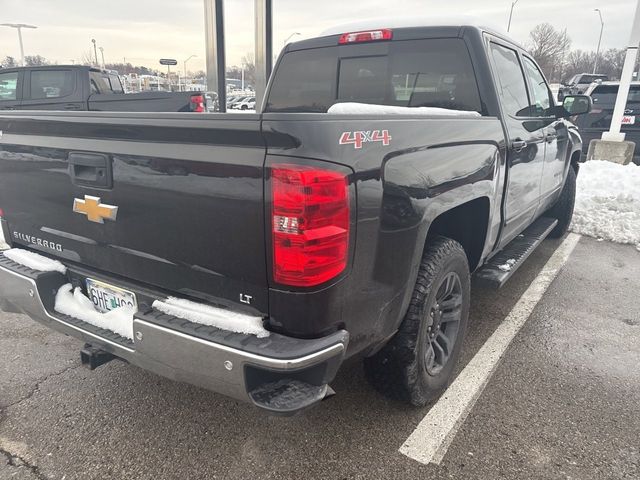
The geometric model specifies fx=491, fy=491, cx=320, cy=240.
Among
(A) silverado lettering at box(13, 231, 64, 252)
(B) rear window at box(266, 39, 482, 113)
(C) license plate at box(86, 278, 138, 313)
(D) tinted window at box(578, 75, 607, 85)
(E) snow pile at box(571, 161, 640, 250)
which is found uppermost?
(D) tinted window at box(578, 75, 607, 85)

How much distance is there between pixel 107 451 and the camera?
232cm

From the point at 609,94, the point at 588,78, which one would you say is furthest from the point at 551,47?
the point at 609,94

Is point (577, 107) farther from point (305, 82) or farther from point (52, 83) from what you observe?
point (52, 83)

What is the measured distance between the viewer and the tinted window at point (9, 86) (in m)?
10.7

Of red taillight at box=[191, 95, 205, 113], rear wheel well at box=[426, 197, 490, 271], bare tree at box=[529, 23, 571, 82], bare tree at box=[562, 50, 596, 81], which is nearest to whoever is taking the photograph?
rear wheel well at box=[426, 197, 490, 271]

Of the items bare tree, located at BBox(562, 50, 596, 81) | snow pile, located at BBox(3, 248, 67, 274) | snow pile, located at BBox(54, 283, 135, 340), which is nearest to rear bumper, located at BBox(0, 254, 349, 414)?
snow pile, located at BBox(54, 283, 135, 340)

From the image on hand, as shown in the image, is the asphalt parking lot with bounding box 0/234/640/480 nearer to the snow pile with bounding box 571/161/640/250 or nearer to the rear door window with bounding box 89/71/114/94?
the snow pile with bounding box 571/161/640/250

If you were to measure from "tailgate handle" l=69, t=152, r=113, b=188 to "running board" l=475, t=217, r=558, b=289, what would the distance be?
2345 mm

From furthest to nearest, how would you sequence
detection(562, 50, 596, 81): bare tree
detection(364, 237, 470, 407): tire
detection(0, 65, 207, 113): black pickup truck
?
detection(562, 50, 596, 81): bare tree, detection(0, 65, 207, 113): black pickup truck, detection(364, 237, 470, 407): tire

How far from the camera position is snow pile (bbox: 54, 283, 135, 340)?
216cm

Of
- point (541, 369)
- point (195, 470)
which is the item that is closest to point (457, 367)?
point (541, 369)

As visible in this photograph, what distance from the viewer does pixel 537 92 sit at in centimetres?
429

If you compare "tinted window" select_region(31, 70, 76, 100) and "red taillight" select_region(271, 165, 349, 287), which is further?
"tinted window" select_region(31, 70, 76, 100)

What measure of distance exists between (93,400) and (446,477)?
189 centimetres
